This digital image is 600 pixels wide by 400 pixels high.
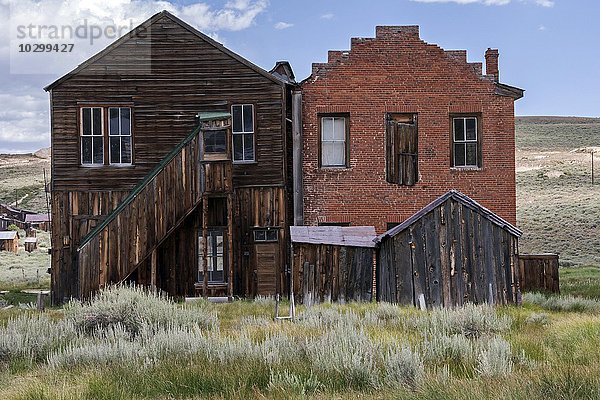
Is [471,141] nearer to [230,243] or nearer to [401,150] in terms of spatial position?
[401,150]

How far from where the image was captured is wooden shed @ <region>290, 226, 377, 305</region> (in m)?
19.8

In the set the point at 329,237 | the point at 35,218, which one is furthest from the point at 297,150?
the point at 35,218

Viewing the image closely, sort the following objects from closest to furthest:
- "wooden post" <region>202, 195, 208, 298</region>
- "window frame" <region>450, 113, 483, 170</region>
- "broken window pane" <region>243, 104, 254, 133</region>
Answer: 1. "wooden post" <region>202, 195, 208, 298</region>
2. "broken window pane" <region>243, 104, 254, 133</region>
3. "window frame" <region>450, 113, 483, 170</region>

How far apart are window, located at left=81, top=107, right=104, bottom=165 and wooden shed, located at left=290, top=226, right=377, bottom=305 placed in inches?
279

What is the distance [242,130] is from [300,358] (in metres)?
14.4

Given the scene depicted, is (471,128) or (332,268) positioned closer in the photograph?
(332,268)

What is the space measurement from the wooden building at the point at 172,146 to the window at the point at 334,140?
1.14 metres

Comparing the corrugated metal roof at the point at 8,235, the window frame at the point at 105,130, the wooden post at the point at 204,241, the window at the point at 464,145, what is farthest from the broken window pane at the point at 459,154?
the corrugated metal roof at the point at 8,235

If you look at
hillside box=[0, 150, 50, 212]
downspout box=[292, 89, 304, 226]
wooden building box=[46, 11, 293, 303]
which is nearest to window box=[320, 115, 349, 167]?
downspout box=[292, 89, 304, 226]

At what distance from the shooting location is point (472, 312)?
13.2 m

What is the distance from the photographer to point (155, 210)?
2155 cm

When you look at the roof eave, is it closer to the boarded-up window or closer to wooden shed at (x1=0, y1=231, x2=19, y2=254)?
the boarded-up window

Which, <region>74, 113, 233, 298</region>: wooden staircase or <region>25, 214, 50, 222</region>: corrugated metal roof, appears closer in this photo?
<region>74, 113, 233, 298</region>: wooden staircase

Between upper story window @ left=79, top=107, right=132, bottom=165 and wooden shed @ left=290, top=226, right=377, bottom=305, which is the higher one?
upper story window @ left=79, top=107, right=132, bottom=165
